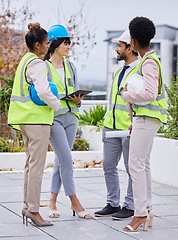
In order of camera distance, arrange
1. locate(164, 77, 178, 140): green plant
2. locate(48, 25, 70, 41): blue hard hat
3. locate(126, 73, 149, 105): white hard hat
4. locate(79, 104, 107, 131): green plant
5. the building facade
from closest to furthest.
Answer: locate(126, 73, 149, 105): white hard hat
locate(48, 25, 70, 41): blue hard hat
locate(164, 77, 178, 140): green plant
locate(79, 104, 107, 131): green plant
the building facade

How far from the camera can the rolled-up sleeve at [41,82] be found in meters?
4.97

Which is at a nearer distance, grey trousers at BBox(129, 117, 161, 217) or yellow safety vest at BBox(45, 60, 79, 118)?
grey trousers at BBox(129, 117, 161, 217)

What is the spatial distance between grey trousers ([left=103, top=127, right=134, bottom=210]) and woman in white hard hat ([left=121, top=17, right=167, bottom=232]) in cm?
52

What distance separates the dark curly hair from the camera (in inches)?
194

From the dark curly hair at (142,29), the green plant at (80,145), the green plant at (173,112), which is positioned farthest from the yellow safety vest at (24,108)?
the green plant at (80,145)

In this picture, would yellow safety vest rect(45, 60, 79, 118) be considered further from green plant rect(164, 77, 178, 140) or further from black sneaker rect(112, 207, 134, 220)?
green plant rect(164, 77, 178, 140)

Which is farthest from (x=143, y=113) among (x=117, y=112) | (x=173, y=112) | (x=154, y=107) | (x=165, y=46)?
(x=165, y=46)

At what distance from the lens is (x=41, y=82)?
4992mm

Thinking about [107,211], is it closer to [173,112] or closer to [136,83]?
[136,83]

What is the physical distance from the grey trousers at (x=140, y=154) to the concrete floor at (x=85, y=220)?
1.04 ft

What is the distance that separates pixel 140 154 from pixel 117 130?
0.69 meters

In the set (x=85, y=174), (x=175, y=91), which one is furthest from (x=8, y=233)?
(x=175, y=91)

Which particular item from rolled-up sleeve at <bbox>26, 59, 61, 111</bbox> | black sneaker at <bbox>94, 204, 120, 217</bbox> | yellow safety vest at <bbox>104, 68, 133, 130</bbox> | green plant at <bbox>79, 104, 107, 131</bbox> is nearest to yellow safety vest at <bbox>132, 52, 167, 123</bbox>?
yellow safety vest at <bbox>104, 68, 133, 130</bbox>

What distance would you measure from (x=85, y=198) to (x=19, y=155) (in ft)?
9.07
